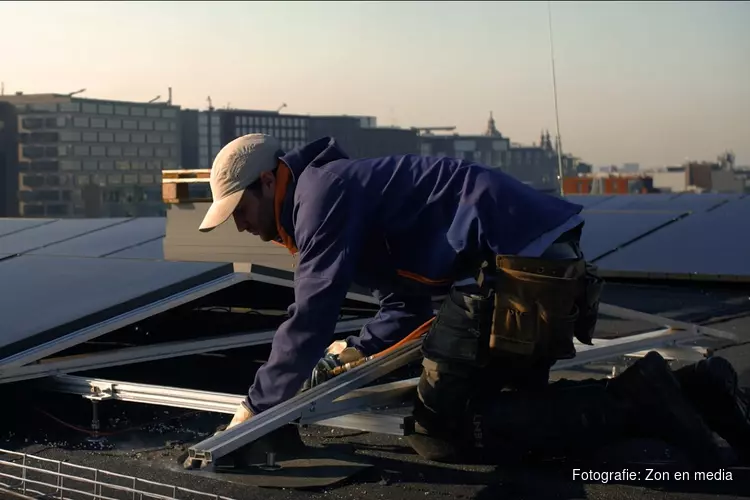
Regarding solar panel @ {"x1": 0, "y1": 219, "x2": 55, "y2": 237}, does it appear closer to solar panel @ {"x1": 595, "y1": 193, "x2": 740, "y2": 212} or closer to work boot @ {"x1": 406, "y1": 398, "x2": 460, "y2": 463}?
work boot @ {"x1": 406, "y1": 398, "x2": 460, "y2": 463}

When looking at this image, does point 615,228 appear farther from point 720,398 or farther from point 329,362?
point 720,398

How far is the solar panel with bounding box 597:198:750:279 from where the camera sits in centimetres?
1056

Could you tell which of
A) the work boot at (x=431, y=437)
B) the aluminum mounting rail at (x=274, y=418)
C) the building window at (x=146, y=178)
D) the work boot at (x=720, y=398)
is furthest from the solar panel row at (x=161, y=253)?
the building window at (x=146, y=178)

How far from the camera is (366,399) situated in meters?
4.63

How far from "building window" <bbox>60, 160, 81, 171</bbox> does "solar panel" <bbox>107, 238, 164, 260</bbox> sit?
93.7 metres

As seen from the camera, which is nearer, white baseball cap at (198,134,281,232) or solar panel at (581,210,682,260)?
white baseball cap at (198,134,281,232)

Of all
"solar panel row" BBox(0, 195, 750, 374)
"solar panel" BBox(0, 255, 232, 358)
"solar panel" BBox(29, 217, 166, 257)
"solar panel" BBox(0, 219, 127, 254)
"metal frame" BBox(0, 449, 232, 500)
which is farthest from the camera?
"solar panel" BBox(0, 219, 127, 254)

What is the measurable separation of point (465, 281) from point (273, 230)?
93 cm

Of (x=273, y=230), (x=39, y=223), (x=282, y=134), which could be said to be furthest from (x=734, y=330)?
(x=282, y=134)

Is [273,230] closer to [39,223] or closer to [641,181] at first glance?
[39,223]

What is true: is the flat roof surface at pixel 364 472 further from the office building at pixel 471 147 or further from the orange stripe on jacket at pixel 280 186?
the office building at pixel 471 147

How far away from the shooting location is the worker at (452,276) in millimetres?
4199

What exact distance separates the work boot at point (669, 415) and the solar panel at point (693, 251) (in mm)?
6303

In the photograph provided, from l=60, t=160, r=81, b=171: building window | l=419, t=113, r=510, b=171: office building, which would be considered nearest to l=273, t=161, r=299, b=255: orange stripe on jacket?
l=60, t=160, r=81, b=171: building window
